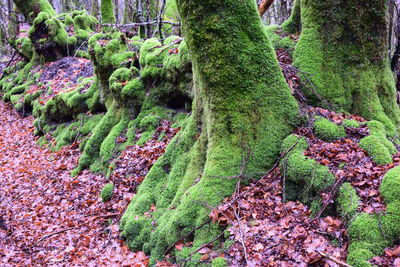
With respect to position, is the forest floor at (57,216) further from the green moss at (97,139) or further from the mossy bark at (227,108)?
the mossy bark at (227,108)

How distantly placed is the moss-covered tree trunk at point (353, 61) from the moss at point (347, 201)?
7.25 ft

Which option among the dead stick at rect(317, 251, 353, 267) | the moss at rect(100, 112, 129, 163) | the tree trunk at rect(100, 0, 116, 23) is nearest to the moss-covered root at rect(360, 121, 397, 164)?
the dead stick at rect(317, 251, 353, 267)

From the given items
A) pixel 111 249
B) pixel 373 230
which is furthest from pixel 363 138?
pixel 111 249

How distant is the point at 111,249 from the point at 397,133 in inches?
220

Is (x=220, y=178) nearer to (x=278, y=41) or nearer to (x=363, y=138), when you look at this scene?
(x=363, y=138)

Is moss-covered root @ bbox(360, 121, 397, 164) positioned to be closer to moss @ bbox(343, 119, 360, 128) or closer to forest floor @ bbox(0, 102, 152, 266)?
moss @ bbox(343, 119, 360, 128)

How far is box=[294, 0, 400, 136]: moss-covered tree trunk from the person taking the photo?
19.7ft

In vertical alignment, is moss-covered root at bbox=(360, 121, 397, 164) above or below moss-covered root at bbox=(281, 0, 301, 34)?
below

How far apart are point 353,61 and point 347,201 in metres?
3.07

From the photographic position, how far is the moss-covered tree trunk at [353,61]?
6.00 meters

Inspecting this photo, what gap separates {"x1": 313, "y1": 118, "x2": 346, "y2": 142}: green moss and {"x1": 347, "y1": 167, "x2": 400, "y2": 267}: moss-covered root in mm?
1442

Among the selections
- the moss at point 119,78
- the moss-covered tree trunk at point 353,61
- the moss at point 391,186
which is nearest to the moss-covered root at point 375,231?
the moss at point 391,186

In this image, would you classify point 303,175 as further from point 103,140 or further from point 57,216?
point 103,140

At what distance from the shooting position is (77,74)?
17109 mm
